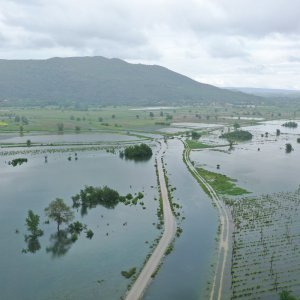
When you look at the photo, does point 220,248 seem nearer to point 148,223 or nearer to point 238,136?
point 148,223

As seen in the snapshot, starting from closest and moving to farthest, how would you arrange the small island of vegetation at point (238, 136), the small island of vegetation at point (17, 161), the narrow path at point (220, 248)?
the narrow path at point (220, 248), the small island of vegetation at point (17, 161), the small island of vegetation at point (238, 136)

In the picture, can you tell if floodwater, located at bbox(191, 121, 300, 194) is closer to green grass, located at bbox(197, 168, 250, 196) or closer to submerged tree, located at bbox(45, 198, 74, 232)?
green grass, located at bbox(197, 168, 250, 196)

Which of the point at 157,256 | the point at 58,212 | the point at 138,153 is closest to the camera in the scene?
the point at 157,256

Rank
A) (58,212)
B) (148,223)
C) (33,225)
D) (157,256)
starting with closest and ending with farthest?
(157,256) < (33,225) < (58,212) < (148,223)

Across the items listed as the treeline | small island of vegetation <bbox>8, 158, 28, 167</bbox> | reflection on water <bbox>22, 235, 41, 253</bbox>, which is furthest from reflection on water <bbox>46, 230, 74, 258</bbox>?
small island of vegetation <bbox>8, 158, 28, 167</bbox>

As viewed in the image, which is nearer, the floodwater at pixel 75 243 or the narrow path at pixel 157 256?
the narrow path at pixel 157 256

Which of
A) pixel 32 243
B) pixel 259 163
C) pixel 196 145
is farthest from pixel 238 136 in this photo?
pixel 32 243

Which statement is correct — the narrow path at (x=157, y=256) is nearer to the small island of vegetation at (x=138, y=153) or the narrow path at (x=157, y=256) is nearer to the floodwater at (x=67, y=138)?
the small island of vegetation at (x=138, y=153)

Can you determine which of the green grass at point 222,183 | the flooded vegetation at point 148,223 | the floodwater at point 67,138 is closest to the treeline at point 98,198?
the flooded vegetation at point 148,223
